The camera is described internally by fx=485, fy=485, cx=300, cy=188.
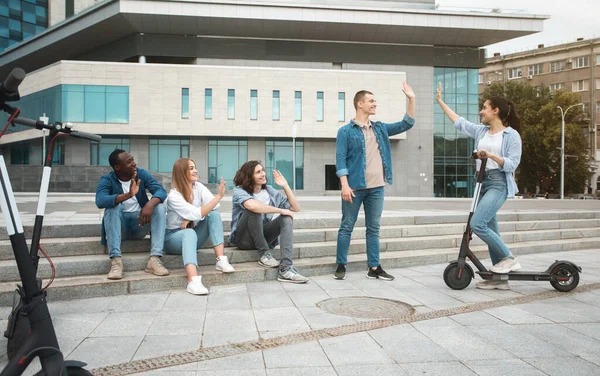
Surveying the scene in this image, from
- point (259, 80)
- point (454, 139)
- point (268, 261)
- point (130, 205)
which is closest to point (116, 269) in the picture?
point (130, 205)

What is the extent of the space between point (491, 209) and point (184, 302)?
10.9ft

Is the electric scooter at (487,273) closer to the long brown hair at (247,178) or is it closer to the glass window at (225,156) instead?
the long brown hair at (247,178)

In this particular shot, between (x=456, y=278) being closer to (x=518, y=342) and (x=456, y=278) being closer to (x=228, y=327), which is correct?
(x=518, y=342)

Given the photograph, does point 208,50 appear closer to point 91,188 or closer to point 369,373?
point 91,188

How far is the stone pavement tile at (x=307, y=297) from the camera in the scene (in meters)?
4.79

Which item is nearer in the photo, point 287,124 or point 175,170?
point 175,170

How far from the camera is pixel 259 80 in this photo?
38.9 meters

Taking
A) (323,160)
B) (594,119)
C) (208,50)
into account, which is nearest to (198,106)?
(208,50)

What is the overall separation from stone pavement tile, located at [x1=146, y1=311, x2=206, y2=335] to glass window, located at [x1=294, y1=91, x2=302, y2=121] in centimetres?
3582

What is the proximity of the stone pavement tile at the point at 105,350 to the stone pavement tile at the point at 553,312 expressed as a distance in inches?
136

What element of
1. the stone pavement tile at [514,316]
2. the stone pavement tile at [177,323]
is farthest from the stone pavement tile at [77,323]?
the stone pavement tile at [514,316]

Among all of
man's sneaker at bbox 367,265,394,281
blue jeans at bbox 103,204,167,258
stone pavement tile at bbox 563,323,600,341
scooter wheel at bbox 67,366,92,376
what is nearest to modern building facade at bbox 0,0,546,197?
blue jeans at bbox 103,204,167,258

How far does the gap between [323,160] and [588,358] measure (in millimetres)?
37762

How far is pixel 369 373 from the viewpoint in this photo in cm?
297
